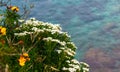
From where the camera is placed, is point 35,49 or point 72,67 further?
point 35,49

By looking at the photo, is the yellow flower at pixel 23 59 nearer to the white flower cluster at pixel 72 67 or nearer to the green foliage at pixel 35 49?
the green foliage at pixel 35 49

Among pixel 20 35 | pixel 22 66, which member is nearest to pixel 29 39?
pixel 20 35

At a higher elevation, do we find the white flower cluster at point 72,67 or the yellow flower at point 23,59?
the yellow flower at point 23,59

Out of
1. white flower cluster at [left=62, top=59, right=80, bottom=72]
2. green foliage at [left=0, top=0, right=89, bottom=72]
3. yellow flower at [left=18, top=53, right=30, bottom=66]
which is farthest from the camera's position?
white flower cluster at [left=62, top=59, right=80, bottom=72]

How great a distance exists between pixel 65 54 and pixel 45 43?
550 mm

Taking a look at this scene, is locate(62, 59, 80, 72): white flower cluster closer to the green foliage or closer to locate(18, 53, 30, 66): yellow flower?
the green foliage

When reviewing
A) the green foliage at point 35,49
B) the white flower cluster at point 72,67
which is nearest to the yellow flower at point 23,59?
the green foliage at point 35,49

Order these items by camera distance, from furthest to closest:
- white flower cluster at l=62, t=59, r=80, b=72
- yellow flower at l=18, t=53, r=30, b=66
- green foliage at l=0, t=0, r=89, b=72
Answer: white flower cluster at l=62, t=59, r=80, b=72 < green foliage at l=0, t=0, r=89, b=72 < yellow flower at l=18, t=53, r=30, b=66

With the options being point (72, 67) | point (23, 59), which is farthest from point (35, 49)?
point (23, 59)

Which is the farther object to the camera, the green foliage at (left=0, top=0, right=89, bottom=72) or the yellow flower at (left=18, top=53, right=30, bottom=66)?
the green foliage at (left=0, top=0, right=89, bottom=72)

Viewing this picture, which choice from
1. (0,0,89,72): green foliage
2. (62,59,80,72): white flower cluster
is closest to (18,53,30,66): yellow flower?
(0,0,89,72): green foliage

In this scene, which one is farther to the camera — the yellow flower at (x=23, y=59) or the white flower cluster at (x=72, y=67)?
the white flower cluster at (x=72, y=67)

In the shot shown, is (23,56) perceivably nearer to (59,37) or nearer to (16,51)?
(16,51)

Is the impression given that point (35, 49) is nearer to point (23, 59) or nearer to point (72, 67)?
point (72, 67)
